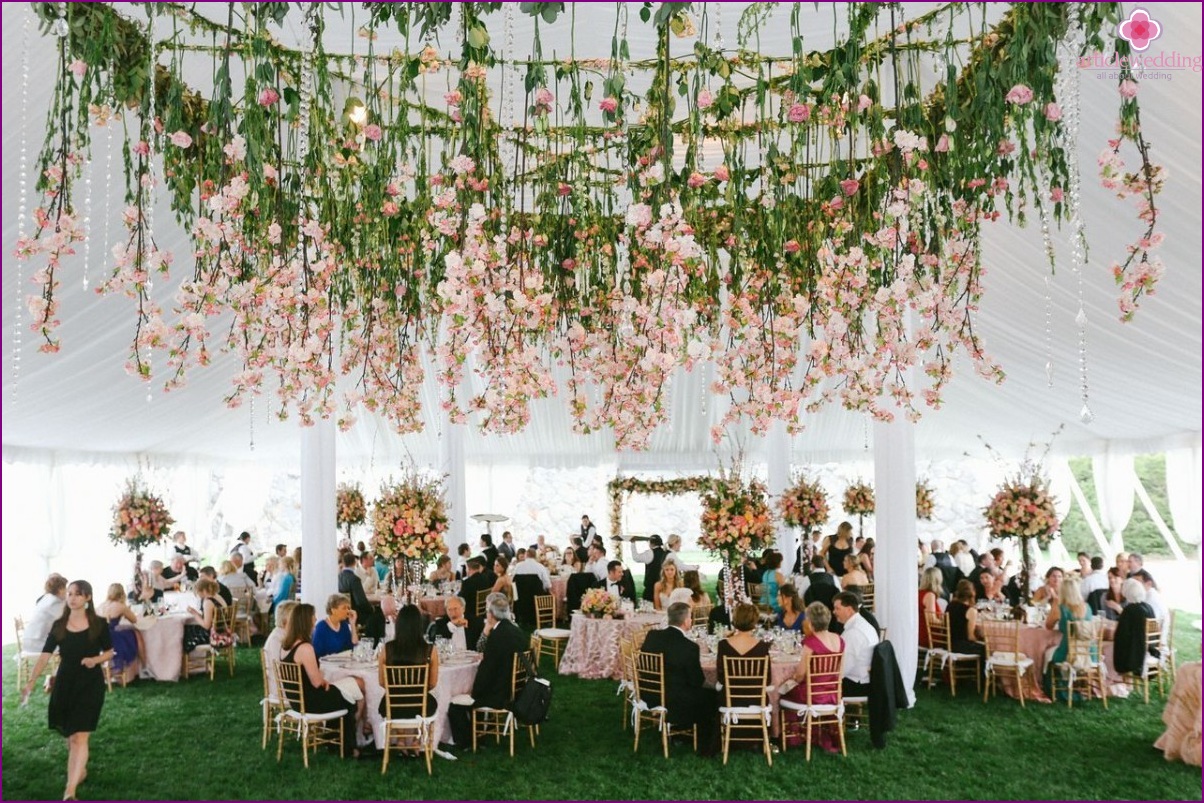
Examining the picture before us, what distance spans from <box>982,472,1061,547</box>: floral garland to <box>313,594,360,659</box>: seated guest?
6787mm

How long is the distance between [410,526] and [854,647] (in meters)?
4.13

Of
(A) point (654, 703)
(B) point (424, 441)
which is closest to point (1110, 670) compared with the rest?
(A) point (654, 703)

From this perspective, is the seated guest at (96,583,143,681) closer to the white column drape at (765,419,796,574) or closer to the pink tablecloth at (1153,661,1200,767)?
the pink tablecloth at (1153,661,1200,767)

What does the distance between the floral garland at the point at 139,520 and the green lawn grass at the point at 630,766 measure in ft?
13.4

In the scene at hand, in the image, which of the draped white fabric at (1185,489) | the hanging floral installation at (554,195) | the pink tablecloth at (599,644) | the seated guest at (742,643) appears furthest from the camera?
the draped white fabric at (1185,489)

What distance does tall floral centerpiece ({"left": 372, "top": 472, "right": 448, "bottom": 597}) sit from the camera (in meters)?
9.05

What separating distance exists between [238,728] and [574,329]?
15.7 feet

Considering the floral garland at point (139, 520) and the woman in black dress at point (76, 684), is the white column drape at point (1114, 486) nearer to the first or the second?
the floral garland at point (139, 520)

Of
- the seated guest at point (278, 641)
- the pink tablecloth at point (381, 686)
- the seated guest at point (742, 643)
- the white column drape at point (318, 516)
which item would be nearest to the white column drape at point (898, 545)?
the seated guest at point (742, 643)

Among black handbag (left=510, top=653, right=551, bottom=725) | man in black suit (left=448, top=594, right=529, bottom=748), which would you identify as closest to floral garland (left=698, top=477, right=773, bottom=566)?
black handbag (left=510, top=653, right=551, bottom=725)

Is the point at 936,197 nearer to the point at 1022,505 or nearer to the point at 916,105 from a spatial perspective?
the point at 916,105

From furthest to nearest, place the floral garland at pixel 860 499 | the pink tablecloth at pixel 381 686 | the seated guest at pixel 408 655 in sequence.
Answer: the floral garland at pixel 860 499, the pink tablecloth at pixel 381 686, the seated guest at pixel 408 655

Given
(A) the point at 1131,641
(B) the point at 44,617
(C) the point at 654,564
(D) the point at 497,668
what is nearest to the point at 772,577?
(C) the point at 654,564

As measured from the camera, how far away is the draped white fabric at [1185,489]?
13.3m
